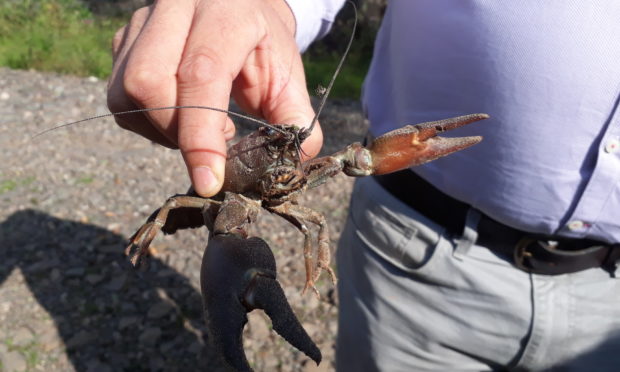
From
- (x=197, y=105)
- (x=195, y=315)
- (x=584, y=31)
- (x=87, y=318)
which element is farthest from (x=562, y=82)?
(x=87, y=318)

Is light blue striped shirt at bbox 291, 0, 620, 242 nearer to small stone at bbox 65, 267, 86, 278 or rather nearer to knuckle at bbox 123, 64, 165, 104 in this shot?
knuckle at bbox 123, 64, 165, 104

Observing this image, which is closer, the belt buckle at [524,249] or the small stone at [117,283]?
the belt buckle at [524,249]

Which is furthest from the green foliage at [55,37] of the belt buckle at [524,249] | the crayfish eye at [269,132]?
the belt buckle at [524,249]

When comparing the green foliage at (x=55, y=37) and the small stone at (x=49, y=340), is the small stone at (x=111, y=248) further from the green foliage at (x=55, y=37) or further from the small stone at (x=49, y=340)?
the green foliage at (x=55, y=37)

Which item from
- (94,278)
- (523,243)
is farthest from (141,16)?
(94,278)

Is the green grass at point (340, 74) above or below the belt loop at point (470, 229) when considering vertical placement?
below

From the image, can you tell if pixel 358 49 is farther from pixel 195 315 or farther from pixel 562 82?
pixel 562 82

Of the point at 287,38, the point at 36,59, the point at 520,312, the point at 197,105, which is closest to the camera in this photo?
the point at 197,105
